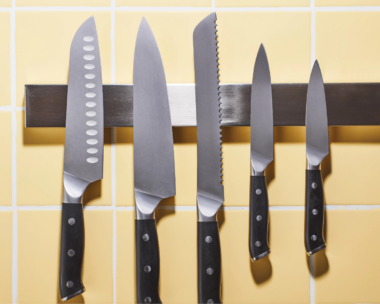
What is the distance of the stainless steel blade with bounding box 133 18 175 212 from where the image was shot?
0.52m

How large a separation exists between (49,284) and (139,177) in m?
0.31

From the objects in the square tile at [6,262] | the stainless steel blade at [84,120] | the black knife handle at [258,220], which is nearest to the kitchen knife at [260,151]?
the black knife handle at [258,220]

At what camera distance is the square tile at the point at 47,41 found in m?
0.57

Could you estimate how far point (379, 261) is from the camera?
0.58m

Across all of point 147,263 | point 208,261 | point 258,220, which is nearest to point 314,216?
point 258,220

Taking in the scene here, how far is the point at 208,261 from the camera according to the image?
1.68 ft

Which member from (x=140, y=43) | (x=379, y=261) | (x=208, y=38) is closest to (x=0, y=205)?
(x=140, y=43)

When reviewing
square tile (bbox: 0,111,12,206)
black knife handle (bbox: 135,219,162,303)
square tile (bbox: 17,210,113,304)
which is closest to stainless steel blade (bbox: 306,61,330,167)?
black knife handle (bbox: 135,219,162,303)

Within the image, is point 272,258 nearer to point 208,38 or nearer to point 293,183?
point 293,183

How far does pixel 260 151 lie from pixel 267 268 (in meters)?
0.25

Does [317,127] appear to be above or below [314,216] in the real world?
above

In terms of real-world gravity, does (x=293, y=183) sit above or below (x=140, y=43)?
below

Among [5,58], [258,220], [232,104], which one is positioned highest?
[5,58]

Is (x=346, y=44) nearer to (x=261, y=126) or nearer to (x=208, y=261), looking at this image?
(x=261, y=126)
